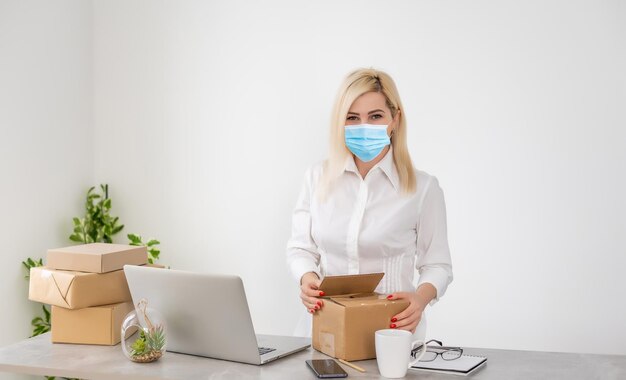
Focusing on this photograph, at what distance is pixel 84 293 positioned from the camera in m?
2.05

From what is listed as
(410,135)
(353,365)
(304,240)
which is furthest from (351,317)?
(410,135)

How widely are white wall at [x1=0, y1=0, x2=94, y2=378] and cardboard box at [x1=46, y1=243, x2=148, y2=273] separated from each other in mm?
1105

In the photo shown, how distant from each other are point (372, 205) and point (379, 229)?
3.6 inches

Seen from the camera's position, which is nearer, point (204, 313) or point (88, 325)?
point (204, 313)

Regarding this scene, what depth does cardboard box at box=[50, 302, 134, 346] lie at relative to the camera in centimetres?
204

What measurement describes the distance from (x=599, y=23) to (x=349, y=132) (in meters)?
1.45

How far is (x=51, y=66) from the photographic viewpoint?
3385mm

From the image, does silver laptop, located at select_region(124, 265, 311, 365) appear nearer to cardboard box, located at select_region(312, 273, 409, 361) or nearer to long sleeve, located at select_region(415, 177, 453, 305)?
cardboard box, located at select_region(312, 273, 409, 361)

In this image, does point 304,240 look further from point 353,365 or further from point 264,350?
point 353,365

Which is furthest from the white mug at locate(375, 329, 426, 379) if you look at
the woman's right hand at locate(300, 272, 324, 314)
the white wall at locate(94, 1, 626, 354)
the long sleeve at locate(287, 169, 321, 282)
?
the white wall at locate(94, 1, 626, 354)

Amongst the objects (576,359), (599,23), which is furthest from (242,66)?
(576,359)

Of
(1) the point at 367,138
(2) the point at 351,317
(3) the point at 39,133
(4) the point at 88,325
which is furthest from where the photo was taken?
(3) the point at 39,133

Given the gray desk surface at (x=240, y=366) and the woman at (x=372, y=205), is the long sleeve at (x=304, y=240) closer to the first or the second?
the woman at (x=372, y=205)

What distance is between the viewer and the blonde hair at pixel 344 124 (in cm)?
236
